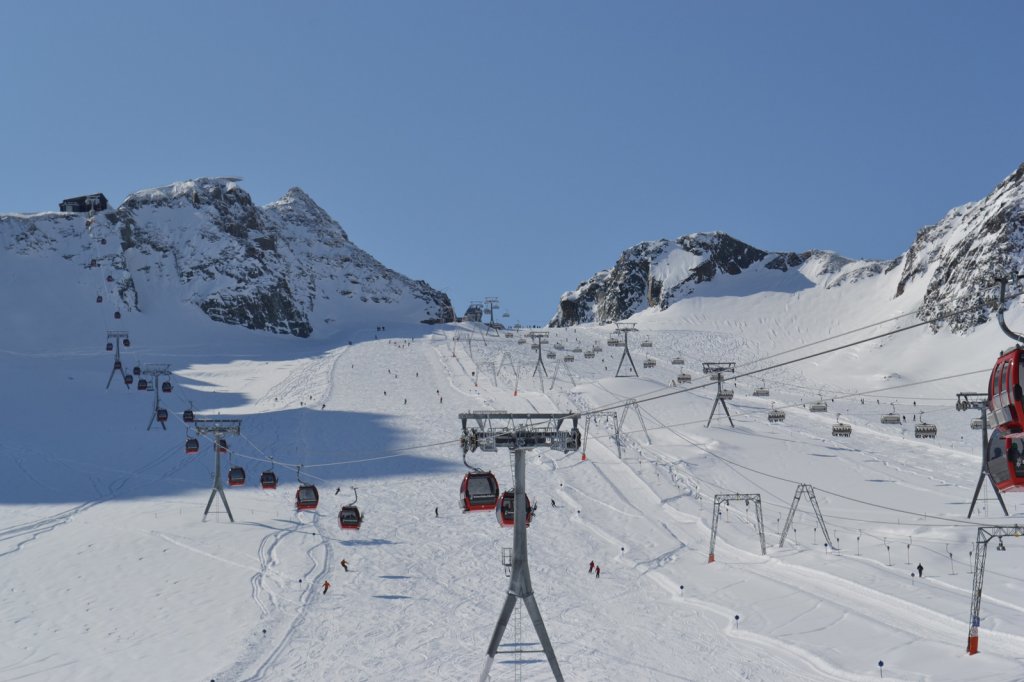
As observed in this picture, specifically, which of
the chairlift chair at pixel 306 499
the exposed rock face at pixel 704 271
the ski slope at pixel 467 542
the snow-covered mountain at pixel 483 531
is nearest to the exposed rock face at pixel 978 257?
the snow-covered mountain at pixel 483 531

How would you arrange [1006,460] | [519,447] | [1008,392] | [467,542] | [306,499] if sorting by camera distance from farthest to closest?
[467,542] < [306,499] < [519,447] < [1006,460] < [1008,392]

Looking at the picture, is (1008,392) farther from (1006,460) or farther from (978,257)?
(978,257)

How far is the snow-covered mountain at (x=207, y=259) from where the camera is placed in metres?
Answer: 149

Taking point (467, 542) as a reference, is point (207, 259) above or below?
above

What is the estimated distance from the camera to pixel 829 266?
174 meters

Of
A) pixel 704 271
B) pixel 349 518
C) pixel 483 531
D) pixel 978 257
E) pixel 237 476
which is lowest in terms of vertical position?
pixel 483 531

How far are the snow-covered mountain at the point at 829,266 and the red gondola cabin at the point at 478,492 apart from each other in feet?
307

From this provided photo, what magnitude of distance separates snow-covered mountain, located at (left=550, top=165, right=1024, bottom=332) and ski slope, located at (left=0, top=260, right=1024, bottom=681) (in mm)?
23620

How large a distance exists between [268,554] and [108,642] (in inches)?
427

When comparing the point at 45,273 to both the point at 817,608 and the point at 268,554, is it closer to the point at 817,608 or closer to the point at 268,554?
the point at 268,554

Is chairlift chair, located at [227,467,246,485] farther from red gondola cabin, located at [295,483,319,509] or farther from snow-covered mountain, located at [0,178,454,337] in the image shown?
snow-covered mountain, located at [0,178,454,337]

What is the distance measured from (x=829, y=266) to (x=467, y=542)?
14661cm

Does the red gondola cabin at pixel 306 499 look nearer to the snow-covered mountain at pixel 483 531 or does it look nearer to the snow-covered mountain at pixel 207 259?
the snow-covered mountain at pixel 483 531

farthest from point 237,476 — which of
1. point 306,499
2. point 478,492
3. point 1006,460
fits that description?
point 1006,460
